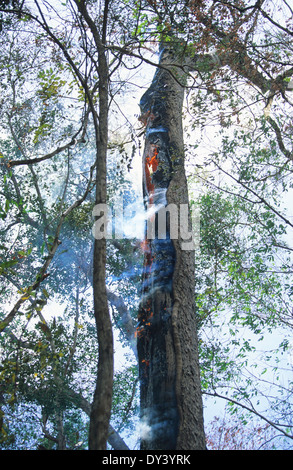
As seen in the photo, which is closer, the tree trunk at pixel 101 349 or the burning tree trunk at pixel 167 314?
the tree trunk at pixel 101 349

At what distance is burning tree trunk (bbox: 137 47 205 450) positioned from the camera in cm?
294

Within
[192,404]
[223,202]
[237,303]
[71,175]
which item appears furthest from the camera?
[71,175]

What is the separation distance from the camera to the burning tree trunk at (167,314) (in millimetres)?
2939

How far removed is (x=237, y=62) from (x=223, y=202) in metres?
3.38

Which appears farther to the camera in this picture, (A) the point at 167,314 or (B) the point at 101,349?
(A) the point at 167,314

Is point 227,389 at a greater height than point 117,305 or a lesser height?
lesser

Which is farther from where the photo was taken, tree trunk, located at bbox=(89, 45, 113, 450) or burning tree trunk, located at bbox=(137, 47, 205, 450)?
burning tree trunk, located at bbox=(137, 47, 205, 450)

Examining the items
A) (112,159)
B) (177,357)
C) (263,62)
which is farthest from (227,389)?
(112,159)

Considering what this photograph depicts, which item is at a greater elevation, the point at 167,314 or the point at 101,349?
the point at 167,314

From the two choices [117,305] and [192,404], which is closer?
[192,404]

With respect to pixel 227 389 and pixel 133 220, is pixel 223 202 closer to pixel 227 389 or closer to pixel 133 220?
pixel 133 220

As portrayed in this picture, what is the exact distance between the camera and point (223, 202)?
7.64m

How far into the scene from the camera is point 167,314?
11.3ft

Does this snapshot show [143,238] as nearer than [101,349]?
No
